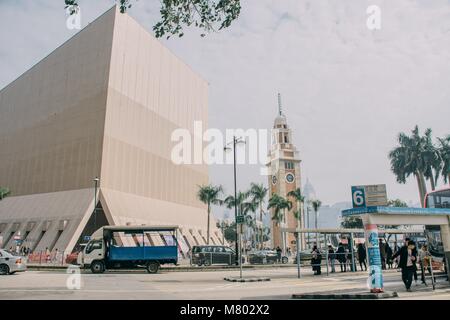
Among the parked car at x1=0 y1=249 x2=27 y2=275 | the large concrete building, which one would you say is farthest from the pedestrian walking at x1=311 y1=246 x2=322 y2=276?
the large concrete building

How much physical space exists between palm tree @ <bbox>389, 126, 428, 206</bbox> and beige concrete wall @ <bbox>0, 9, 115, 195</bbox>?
45.9 meters

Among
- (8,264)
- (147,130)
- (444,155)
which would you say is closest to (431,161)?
(444,155)

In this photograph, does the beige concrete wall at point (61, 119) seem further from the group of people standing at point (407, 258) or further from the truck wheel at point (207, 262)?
the group of people standing at point (407, 258)

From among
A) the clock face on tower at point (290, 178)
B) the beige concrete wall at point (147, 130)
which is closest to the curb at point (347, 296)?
the beige concrete wall at point (147, 130)

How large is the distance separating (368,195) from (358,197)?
12.4 inches

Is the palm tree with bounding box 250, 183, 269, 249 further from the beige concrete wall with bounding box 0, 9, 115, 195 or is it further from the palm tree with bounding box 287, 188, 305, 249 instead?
the beige concrete wall with bounding box 0, 9, 115, 195

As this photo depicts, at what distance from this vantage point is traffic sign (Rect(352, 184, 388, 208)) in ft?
37.1

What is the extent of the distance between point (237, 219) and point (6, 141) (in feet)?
190

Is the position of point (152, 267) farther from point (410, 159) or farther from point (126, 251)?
point (410, 159)

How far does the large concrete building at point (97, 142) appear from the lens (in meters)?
45.7

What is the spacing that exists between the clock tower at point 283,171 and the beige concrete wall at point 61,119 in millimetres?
49401

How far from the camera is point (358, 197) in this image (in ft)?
37.5
